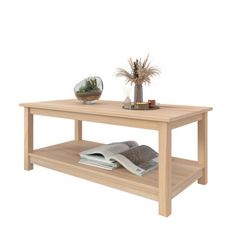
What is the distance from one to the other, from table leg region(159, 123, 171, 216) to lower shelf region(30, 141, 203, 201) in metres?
0.09

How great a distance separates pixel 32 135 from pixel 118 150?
0.99 meters

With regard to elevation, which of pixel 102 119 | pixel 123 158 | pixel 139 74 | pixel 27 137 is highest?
pixel 139 74

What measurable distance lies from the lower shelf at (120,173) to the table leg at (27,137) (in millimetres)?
64

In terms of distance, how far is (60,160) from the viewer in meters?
3.02

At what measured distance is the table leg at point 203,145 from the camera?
8.89ft

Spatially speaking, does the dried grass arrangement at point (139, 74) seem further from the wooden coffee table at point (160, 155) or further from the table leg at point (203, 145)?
the table leg at point (203, 145)

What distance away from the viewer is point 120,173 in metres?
2.62

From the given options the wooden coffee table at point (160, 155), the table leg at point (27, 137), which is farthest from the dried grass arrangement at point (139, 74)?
the table leg at point (27, 137)

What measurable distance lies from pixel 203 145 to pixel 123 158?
29.6 inches

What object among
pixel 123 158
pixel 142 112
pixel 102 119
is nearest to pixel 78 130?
pixel 123 158

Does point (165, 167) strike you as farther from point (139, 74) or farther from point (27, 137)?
point (27, 137)

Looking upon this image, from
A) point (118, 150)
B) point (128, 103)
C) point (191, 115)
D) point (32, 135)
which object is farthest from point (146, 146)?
point (32, 135)

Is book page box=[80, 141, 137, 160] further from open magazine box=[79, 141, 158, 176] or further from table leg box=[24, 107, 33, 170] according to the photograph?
table leg box=[24, 107, 33, 170]

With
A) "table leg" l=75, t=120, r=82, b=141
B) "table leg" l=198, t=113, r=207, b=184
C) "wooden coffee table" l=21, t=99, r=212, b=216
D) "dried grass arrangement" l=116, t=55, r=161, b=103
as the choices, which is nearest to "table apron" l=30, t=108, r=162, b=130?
"wooden coffee table" l=21, t=99, r=212, b=216
